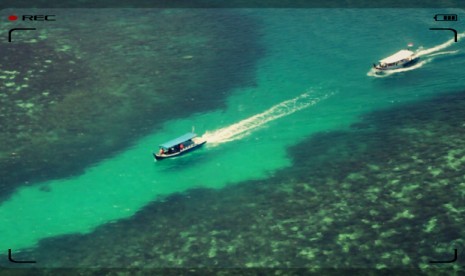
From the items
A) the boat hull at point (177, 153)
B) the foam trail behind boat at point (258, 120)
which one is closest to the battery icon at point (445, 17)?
the foam trail behind boat at point (258, 120)

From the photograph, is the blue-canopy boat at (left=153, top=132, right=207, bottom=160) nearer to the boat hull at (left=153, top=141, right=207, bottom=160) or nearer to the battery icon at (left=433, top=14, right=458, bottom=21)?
the boat hull at (left=153, top=141, right=207, bottom=160)

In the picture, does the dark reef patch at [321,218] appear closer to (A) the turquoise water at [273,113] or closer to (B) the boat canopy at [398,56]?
(A) the turquoise water at [273,113]

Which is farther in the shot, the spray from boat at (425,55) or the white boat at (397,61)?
the spray from boat at (425,55)

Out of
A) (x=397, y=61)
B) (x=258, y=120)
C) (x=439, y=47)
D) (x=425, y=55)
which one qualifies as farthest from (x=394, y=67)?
(x=258, y=120)

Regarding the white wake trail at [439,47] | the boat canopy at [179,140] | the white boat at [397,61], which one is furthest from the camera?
the white wake trail at [439,47]

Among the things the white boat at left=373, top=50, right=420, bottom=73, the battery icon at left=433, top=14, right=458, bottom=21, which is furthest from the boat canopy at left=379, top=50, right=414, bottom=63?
the battery icon at left=433, top=14, right=458, bottom=21

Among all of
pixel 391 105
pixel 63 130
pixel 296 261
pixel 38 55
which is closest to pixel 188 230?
pixel 296 261

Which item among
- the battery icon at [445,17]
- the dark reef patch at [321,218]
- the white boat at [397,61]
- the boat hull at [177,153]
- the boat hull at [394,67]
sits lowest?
the dark reef patch at [321,218]
